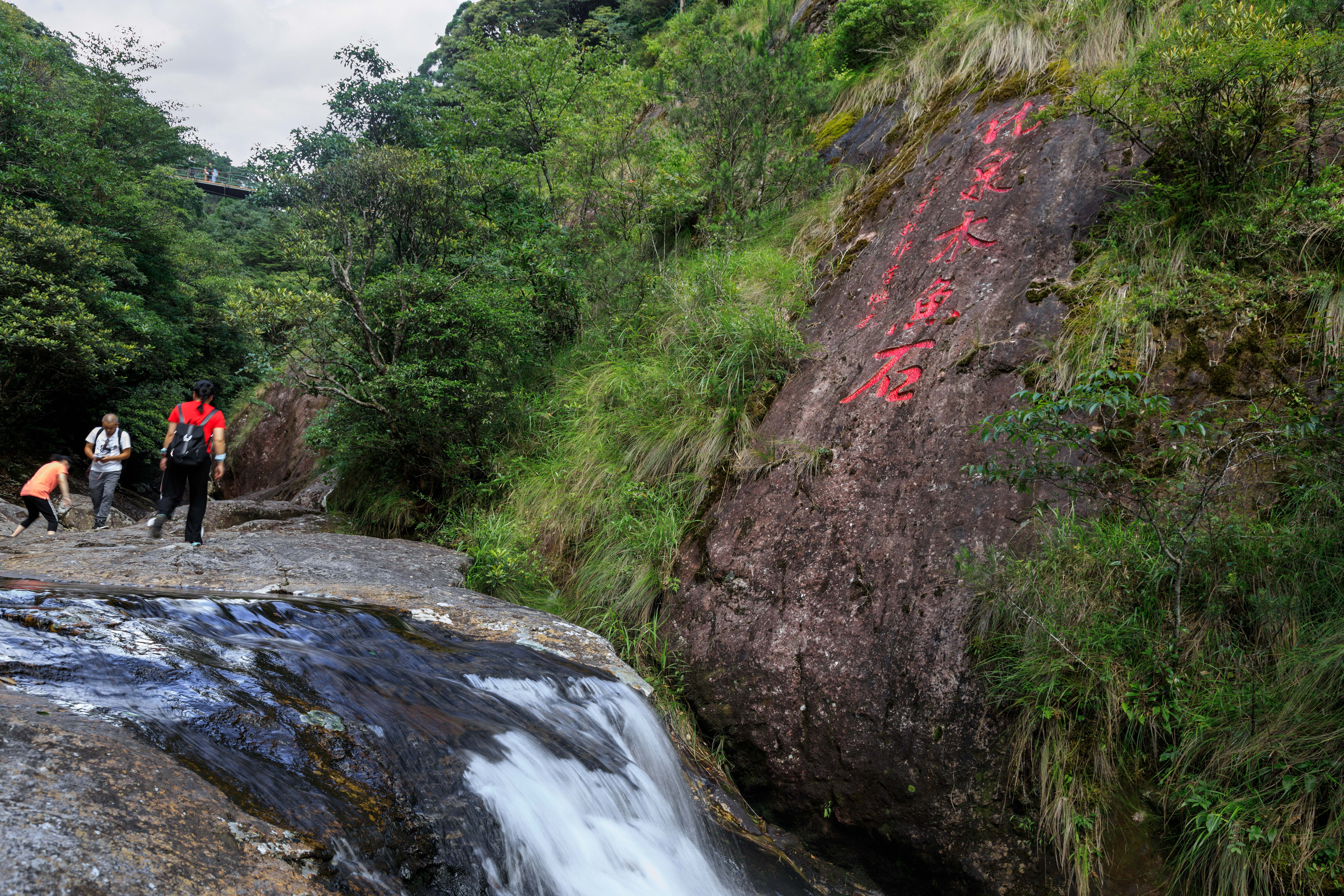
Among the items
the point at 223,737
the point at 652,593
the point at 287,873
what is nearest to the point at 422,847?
the point at 287,873

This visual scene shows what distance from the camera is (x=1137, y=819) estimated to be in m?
2.88

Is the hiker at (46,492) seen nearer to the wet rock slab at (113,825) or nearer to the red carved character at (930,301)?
the wet rock slab at (113,825)

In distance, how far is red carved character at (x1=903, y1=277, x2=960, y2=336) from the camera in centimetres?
474

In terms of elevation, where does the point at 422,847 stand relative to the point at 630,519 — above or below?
below

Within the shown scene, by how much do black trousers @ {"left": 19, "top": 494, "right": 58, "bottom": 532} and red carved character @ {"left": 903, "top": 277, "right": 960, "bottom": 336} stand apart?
8793 mm

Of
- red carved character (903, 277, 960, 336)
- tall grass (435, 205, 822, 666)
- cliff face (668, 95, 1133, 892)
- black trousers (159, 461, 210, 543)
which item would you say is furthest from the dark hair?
red carved character (903, 277, 960, 336)

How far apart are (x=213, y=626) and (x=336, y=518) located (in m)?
5.82

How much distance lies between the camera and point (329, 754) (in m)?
2.36

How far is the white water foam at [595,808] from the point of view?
2.52 metres

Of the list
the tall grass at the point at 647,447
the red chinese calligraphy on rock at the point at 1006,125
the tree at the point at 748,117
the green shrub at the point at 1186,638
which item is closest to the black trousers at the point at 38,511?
the tall grass at the point at 647,447

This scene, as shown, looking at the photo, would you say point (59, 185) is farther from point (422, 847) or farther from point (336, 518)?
point (422, 847)

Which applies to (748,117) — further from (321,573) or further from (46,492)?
(46,492)

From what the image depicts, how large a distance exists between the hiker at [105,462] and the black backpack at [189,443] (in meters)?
3.96

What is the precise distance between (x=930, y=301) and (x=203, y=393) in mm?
5591
